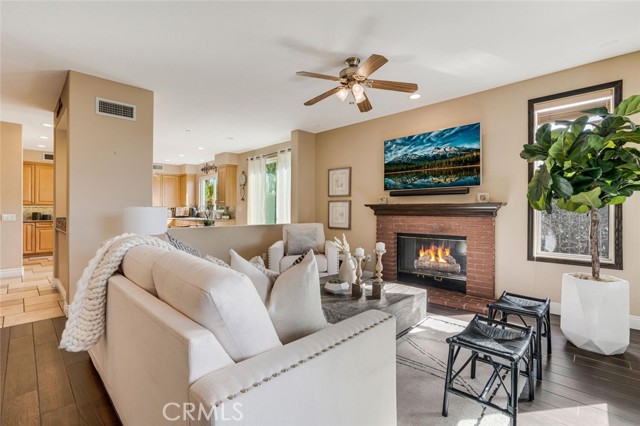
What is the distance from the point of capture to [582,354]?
2.48m

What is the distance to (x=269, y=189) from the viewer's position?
7.20 metres

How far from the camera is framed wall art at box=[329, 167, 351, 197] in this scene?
5480 mm

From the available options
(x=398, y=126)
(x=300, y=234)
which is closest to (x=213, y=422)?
(x=300, y=234)

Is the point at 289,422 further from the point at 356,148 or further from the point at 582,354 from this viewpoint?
the point at 356,148

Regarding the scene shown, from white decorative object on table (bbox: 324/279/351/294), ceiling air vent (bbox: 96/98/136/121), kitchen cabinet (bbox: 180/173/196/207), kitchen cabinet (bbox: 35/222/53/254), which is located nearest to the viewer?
white decorative object on table (bbox: 324/279/351/294)

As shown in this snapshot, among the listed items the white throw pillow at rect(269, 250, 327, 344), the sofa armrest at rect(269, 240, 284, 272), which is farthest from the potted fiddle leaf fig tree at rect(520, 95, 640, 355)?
the sofa armrest at rect(269, 240, 284, 272)

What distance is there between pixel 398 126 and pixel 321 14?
8.95 feet

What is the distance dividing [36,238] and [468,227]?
926 centimetres

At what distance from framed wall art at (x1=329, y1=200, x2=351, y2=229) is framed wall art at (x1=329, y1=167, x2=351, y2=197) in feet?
0.55

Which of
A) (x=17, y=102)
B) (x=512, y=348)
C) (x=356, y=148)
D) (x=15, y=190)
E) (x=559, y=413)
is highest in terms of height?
(x=17, y=102)

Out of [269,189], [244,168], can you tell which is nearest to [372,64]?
[269,189]

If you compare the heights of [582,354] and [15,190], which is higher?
[15,190]

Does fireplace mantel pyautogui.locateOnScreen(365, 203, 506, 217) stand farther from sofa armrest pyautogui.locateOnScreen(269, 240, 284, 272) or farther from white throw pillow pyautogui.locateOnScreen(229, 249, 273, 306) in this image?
white throw pillow pyautogui.locateOnScreen(229, 249, 273, 306)

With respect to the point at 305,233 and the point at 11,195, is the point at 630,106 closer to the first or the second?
the point at 305,233
